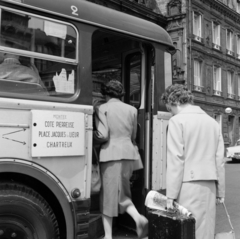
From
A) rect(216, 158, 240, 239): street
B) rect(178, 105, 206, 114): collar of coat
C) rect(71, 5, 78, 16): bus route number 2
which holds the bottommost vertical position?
rect(216, 158, 240, 239): street

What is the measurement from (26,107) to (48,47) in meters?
0.66

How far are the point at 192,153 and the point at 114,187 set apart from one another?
1195mm

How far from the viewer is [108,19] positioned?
396 cm

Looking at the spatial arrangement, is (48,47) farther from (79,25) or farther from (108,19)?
(108,19)

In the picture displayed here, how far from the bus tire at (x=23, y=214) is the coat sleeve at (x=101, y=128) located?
0.95 metres

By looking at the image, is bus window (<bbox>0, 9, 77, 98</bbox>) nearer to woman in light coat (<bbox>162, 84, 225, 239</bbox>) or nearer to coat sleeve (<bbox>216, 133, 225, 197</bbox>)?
woman in light coat (<bbox>162, 84, 225, 239</bbox>)

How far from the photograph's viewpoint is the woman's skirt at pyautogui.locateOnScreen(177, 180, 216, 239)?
3.09m

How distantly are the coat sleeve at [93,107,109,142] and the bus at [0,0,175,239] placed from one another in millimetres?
236

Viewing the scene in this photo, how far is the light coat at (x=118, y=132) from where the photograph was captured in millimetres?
3979

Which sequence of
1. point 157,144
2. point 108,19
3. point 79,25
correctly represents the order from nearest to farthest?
point 79,25 < point 108,19 < point 157,144

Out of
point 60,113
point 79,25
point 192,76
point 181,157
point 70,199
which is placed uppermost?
point 192,76

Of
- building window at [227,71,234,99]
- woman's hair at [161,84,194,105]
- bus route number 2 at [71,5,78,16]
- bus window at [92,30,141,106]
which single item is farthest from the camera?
building window at [227,71,234,99]

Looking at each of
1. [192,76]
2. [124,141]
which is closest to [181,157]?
[124,141]

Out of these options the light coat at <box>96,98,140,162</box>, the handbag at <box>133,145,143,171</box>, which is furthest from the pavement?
the light coat at <box>96,98,140,162</box>
